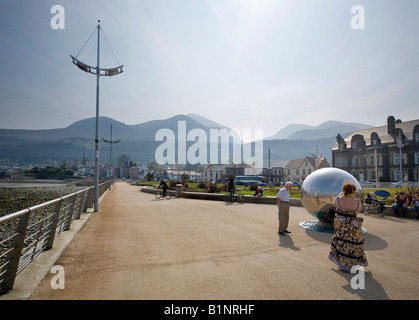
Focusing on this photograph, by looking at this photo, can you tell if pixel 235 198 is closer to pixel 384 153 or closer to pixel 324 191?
pixel 324 191

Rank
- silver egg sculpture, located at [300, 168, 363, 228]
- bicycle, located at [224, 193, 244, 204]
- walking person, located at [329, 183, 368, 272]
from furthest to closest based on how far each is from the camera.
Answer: bicycle, located at [224, 193, 244, 204] < silver egg sculpture, located at [300, 168, 363, 228] < walking person, located at [329, 183, 368, 272]

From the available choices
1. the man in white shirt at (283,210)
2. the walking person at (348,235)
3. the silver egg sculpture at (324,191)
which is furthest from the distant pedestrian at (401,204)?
the walking person at (348,235)

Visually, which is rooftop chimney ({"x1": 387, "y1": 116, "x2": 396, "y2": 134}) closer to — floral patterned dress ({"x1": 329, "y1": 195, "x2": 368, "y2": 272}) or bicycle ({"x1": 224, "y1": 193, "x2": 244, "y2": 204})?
bicycle ({"x1": 224, "y1": 193, "x2": 244, "y2": 204})

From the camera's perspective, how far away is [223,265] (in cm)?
540

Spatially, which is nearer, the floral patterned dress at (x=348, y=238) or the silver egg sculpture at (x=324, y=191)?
the floral patterned dress at (x=348, y=238)

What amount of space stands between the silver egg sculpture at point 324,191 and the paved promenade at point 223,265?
911 mm

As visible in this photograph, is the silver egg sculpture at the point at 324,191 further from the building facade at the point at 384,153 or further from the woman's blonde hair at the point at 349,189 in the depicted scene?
the building facade at the point at 384,153

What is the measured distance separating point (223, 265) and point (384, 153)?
63904 millimetres

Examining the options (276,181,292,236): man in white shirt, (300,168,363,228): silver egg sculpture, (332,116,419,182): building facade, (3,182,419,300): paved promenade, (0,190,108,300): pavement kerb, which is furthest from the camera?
(332,116,419,182): building facade

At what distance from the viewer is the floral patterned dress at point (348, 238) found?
16.7 ft

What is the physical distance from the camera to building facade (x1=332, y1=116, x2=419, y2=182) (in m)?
51.7

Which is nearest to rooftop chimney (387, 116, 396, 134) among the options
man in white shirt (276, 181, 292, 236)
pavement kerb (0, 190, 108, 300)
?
man in white shirt (276, 181, 292, 236)

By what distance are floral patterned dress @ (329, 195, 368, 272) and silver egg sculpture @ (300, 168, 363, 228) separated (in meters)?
3.73

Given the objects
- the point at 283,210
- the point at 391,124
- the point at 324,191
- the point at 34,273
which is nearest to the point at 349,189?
the point at 283,210
